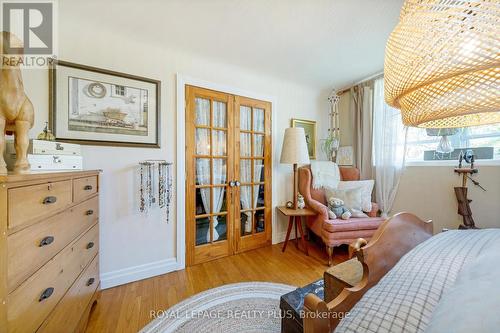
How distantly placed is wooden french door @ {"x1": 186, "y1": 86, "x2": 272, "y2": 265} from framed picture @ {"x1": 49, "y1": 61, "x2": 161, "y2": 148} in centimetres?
39

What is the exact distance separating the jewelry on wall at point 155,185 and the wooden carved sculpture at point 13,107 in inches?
36.0

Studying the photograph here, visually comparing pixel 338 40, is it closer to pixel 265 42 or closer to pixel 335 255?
pixel 265 42

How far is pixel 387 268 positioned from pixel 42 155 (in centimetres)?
176

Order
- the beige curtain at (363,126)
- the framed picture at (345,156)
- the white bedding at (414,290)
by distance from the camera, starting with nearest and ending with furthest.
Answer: the white bedding at (414,290) < the beige curtain at (363,126) < the framed picture at (345,156)

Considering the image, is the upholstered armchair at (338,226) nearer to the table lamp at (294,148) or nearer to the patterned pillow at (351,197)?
the patterned pillow at (351,197)

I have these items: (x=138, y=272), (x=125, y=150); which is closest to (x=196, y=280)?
(x=138, y=272)

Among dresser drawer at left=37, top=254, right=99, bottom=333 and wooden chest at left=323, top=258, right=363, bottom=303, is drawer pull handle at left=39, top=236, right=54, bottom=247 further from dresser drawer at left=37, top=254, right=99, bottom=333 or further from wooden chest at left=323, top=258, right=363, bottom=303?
wooden chest at left=323, top=258, right=363, bottom=303

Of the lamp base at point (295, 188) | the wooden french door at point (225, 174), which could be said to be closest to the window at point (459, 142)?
the lamp base at point (295, 188)

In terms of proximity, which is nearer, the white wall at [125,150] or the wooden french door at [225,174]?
the white wall at [125,150]

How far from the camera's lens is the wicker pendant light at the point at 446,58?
45cm

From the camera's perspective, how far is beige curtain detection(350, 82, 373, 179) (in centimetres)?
252

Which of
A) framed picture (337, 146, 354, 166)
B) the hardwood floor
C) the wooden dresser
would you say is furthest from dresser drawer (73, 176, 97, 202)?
framed picture (337, 146, 354, 166)

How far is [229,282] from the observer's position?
169 cm

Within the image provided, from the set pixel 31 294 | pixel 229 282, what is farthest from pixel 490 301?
pixel 229 282
